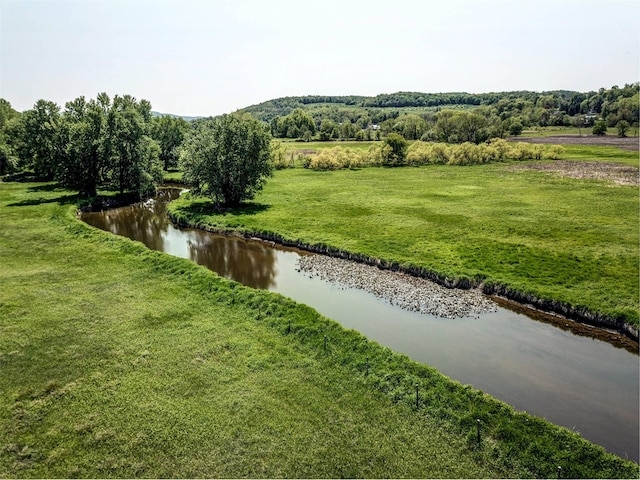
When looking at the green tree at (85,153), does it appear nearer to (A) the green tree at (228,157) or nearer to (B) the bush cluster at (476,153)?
(A) the green tree at (228,157)

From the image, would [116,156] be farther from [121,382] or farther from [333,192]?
[121,382]

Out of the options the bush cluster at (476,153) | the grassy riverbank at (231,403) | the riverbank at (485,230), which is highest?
the bush cluster at (476,153)

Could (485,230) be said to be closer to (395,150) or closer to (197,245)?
(197,245)

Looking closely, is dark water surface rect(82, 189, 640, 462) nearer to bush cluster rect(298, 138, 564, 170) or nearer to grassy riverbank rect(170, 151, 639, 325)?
grassy riverbank rect(170, 151, 639, 325)

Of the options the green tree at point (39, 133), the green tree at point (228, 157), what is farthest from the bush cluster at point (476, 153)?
the green tree at point (39, 133)

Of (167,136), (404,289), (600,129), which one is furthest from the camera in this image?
(600,129)

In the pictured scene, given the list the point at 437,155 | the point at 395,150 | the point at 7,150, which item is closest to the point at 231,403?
the point at 395,150

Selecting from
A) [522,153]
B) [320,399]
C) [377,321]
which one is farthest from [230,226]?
[522,153]
